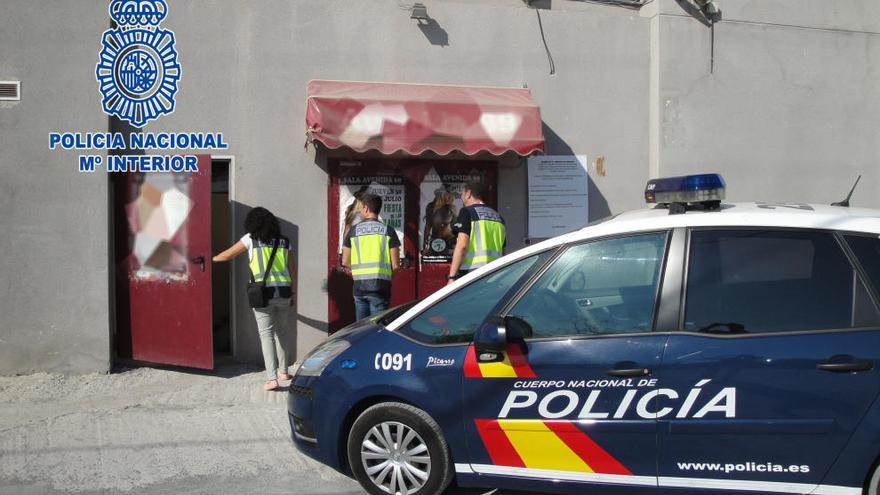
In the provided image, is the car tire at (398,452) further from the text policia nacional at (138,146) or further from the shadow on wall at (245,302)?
the text policia nacional at (138,146)

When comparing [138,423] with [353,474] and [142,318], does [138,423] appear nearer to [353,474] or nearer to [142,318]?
[142,318]

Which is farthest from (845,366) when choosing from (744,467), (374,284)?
(374,284)

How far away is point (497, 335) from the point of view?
3.95 meters

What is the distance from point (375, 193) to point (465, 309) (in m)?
3.84

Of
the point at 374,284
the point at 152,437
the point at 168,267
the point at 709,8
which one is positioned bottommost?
the point at 152,437

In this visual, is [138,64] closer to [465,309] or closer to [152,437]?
[152,437]

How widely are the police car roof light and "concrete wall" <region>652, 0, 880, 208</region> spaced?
4289mm

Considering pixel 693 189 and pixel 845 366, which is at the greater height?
pixel 693 189

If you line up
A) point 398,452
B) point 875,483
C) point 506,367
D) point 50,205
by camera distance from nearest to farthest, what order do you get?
point 875,483
point 506,367
point 398,452
point 50,205

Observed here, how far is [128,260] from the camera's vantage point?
742cm

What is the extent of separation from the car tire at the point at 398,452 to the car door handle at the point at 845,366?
1952 millimetres

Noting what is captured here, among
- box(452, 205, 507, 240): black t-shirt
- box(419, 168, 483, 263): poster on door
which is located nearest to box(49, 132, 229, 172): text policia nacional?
box(419, 168, 483, 263): poster on door

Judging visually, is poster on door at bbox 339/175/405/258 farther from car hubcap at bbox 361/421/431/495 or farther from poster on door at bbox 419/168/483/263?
car hubcap at bbox 361/421/431/495

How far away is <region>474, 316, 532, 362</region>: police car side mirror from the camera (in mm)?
3969
